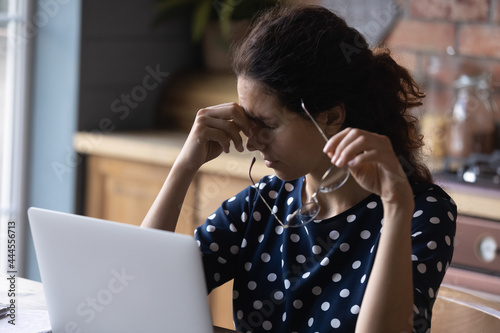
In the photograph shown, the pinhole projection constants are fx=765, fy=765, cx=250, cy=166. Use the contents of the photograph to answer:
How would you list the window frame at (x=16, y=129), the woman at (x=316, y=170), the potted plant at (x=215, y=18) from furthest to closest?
the potted plant at (x=215, y=18)
the window frame at (x=16, y=129)
the woman at (x=316, y=170)

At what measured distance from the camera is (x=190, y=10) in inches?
113

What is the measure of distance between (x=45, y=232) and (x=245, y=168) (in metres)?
1.18

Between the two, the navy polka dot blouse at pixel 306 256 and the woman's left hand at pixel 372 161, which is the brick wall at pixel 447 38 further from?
the woman's left hand at pixel 372 161

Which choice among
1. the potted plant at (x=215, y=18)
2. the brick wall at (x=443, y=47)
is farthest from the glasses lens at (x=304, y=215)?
the potted plant at (x=215, y=18)

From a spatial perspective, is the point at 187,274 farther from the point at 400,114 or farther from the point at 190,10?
the point at 190,10

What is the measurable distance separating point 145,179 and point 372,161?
1.57 metres

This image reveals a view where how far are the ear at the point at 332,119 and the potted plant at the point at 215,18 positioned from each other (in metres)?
1.43

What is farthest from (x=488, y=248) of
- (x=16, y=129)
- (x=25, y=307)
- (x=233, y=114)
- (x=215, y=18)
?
(x=16, y=129)

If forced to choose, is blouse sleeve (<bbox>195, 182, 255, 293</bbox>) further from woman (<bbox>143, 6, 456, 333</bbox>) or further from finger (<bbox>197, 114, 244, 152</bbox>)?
finger (<bbox>197, 114, 244, 152</bbox>)

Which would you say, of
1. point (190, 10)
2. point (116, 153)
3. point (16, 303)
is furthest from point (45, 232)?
point (190, 10)

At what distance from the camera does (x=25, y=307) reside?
3.98 ft

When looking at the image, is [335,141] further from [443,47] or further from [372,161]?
[443,47]

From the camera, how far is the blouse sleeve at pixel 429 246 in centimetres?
110

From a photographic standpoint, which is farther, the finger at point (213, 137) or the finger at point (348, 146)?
the finger at point (213, 137)
